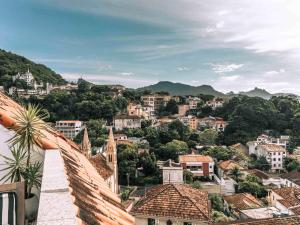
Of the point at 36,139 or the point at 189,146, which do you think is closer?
the point at 36,139

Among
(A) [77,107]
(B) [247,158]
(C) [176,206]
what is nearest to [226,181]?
(B) [247,158]

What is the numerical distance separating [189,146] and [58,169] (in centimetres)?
6558

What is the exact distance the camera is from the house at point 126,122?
82750 millimetres

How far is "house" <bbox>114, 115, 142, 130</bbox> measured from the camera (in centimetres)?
8275

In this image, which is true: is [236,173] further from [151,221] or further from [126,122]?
[126,122]

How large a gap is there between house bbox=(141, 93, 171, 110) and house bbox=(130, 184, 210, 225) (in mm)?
97939

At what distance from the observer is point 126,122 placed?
82.7 metres

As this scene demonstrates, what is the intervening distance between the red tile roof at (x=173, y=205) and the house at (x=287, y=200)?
8712 millimetres

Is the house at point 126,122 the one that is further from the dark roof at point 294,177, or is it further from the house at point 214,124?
the dark roof at point 294,177

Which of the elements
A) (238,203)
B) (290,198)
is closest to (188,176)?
(238,203)

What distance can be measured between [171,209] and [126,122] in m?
67.2

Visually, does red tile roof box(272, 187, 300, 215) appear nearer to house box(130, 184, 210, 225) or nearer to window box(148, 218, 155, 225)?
house box(130, 184, 210, 225)

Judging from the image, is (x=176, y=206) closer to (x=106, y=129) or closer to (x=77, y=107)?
(x=106, y=129)

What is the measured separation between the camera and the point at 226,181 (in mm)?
46844
